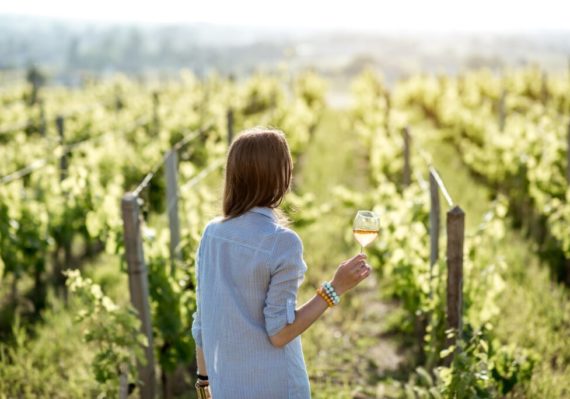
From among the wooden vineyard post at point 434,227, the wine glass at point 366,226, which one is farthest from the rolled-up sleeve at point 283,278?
the wooden vineyard post at point 434,227

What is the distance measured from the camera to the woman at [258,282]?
1896 mm

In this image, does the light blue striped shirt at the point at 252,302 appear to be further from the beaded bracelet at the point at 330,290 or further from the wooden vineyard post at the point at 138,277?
the wooden vineyard post at the point at 138,277

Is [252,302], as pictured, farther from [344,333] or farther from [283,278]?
[344,333]

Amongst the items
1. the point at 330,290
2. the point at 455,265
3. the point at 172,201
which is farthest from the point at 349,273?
the point at 172,201

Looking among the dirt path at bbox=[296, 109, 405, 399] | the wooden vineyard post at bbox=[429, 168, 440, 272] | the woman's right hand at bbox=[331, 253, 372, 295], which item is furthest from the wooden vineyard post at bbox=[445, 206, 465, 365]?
the woman's right hand at bbox=[331, 253, 372, 295]

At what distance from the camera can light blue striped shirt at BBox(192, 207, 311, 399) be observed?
1.89 m

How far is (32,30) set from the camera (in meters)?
186

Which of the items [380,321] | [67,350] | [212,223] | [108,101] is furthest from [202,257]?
[108,101]

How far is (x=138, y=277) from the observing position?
11.4ft

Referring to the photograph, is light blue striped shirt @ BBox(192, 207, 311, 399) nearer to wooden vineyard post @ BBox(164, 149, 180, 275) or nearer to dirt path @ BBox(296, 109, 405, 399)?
dirt path @ BBox(296, 109, 405, 399)

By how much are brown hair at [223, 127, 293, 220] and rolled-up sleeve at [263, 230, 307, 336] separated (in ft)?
0.41

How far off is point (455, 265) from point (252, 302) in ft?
4.61

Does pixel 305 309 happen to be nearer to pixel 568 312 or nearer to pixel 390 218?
pixel 390 218

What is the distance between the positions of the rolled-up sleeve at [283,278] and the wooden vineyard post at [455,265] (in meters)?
1.25
